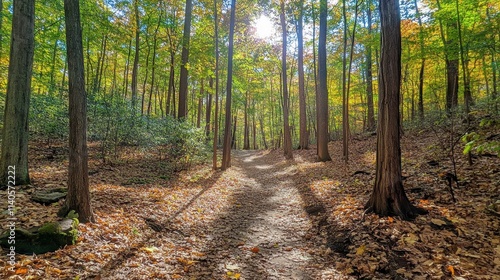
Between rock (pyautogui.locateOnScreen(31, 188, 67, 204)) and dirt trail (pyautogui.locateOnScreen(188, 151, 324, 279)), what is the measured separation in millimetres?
3361

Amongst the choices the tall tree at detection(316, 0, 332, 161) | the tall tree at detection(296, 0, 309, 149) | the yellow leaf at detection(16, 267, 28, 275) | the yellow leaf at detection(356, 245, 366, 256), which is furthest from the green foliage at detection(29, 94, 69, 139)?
the tall tree at detection(296, 0, 309, 149)

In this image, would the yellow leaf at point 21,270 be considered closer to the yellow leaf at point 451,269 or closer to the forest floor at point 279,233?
the forest floor at point 279,233

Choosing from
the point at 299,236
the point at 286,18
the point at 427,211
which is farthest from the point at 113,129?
the point at 286,18

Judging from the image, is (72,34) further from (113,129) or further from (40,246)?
(113,129)

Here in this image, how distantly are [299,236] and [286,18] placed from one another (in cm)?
1434

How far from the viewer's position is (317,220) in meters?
5.57

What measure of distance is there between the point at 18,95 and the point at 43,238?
3799 mm

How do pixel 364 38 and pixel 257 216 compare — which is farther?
pixel 364 38

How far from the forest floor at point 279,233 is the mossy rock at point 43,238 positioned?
0.13 m

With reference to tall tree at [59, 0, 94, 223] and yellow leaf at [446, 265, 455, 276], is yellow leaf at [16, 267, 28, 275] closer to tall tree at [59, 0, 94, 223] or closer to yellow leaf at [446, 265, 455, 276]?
tall tree at [59, 0, 94, 223]

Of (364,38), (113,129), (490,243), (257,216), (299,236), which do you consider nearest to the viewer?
(490,243)

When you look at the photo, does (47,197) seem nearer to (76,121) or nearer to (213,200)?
(76,121)

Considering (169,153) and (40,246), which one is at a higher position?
(169,153)

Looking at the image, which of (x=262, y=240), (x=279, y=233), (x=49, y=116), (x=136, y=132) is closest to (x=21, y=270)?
(x=262, y=240)
